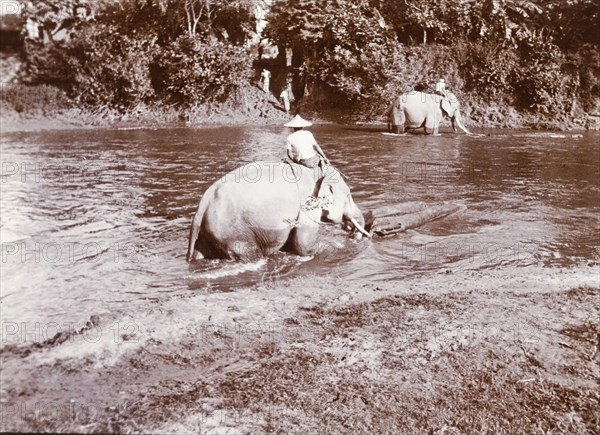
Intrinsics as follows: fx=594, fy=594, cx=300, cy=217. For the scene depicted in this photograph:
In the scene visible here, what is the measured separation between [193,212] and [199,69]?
48.6ft

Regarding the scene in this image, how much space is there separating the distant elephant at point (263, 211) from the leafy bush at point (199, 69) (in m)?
17.1

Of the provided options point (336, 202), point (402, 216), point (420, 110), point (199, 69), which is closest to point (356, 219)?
point (336, 202)

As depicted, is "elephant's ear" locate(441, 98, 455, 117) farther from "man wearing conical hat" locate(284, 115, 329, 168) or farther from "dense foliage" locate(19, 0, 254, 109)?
"man wearing conical hat" locate(284, 115, 329, 168)

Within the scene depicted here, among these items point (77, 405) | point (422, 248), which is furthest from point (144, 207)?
point (77, 405)

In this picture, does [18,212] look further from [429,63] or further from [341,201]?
[429,63]

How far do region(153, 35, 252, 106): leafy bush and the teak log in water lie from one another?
620 inches

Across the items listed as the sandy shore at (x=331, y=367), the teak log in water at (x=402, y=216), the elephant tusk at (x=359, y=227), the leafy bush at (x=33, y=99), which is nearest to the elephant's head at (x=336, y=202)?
the elephant tusk at (x=359, y=227)

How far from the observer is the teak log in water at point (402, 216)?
8.30 metres

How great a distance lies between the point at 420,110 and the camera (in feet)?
61.7

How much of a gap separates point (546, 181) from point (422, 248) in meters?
5.63

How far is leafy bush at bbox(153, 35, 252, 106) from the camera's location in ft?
75.9

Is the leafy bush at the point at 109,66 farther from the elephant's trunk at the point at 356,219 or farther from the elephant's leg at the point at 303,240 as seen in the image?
the elephant's leg at the point at 303,240

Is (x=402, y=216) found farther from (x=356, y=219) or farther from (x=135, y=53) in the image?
(x=135, y=53)

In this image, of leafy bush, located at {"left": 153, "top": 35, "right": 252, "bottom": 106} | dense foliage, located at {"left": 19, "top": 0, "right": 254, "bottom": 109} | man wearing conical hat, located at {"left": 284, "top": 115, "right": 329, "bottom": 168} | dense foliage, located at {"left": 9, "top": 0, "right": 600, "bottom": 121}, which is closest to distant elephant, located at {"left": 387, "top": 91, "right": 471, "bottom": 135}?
dense foliage, located at {"left": 9, "top": 0, "right": 600, "bottom": 121}
